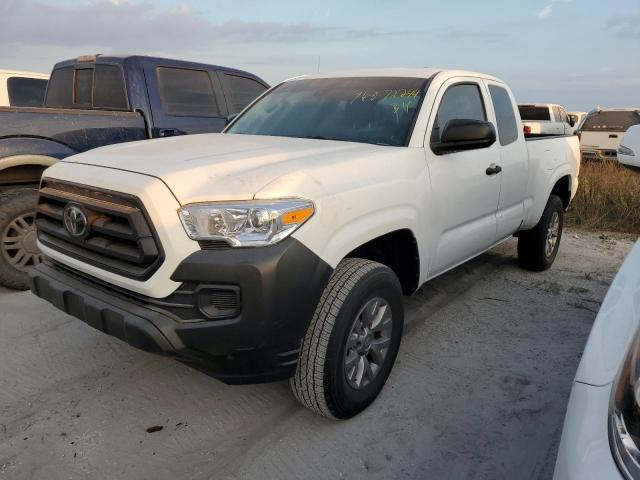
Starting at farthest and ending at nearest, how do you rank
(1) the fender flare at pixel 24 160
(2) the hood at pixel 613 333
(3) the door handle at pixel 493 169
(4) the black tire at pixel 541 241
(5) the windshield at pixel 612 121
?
1. (5) the windshield at pixel 612 121
2. (4) the black tire at pixel 541 241
3. (1) the fender flare at pixel 24 160
4. (3) the door handle at pixel 493 169
5. (2) the hood at pixel 613 333

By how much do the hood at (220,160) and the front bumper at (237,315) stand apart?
0.29 meters

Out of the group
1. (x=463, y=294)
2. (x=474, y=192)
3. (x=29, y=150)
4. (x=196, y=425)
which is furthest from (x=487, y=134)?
(x=29, y=150)

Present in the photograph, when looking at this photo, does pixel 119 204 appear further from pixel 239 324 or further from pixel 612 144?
pixel 612 144

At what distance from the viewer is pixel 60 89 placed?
5816 millimetres

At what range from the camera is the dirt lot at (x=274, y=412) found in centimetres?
240

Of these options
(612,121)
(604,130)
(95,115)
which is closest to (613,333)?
(95,115)

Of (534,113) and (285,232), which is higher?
(534,113)

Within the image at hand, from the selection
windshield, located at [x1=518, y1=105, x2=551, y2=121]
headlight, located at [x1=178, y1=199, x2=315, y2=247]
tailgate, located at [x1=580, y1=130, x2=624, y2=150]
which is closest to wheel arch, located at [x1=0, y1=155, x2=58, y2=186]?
headlight, located at [x1=178, y1=199, x2=315, y2=247]

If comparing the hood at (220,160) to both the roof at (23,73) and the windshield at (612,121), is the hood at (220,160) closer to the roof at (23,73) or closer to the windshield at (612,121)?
the roof at (23,73)

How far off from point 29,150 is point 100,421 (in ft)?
8.02

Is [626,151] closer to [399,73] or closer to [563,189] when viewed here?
[399,73]

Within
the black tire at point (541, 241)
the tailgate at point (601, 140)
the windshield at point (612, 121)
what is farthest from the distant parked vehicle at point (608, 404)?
the windshield at point (612, 121)

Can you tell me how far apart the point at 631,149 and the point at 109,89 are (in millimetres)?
4629

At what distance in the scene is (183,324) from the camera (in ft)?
7.06
